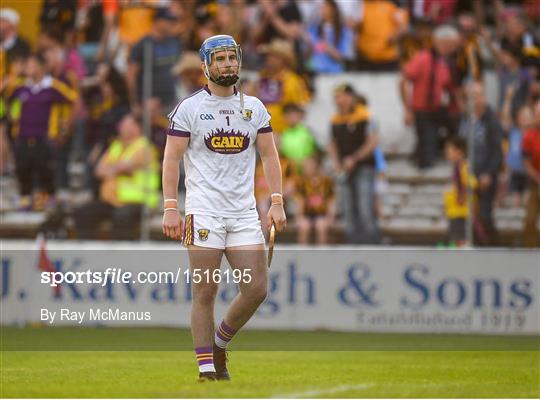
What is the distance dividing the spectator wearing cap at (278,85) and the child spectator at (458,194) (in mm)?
2311

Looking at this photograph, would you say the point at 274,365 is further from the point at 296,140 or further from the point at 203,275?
the point at 296,140

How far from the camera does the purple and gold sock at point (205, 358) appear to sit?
9141mm

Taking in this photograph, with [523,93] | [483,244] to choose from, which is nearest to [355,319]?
[483,244]

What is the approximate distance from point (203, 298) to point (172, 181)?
0.84 meters

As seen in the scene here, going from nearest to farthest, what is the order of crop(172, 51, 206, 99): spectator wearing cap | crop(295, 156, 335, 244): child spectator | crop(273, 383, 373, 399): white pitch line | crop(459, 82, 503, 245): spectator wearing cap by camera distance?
crop(273, 383, 373, 399): white pitch line, crop(459, 82, 503, 245): spectator wearing cap, crop(295, 156, 335, 244): child spectator, crop(172, 51, 206, 99): spectator wearing cap

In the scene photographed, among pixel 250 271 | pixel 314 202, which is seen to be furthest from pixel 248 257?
pixel 314 202

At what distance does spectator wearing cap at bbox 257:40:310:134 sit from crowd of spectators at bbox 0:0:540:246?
0.02 metres

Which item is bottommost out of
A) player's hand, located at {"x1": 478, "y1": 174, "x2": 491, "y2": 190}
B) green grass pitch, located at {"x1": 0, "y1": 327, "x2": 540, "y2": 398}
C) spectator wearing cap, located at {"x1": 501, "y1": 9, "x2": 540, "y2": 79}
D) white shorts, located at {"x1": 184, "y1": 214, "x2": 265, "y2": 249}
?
green grass pitch, located at {"x1": 0, "y1": 327, "x2": 540, "y2": 398}

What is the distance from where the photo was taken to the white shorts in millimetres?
9156

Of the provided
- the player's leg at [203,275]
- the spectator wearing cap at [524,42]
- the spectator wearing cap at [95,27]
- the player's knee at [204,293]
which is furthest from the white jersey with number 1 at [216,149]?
the spectator wearing cap at [95,27]

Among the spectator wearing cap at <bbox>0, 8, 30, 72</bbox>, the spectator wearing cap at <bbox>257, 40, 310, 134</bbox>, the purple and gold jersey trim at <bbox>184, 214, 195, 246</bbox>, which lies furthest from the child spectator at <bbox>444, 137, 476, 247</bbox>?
the purple and gold jersey trim at <bbox>184, 214, 195, 246</bbox>

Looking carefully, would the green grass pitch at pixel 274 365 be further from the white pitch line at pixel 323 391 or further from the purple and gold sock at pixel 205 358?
the purple and gold sock at pixel 205 358

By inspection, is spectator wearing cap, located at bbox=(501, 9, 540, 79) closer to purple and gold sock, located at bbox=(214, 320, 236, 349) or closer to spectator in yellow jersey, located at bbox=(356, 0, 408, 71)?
spectator in yellow jersey, located at bbox=(356, 0, 408, 71)

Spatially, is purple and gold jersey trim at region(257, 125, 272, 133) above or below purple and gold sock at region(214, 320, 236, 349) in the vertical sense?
above
